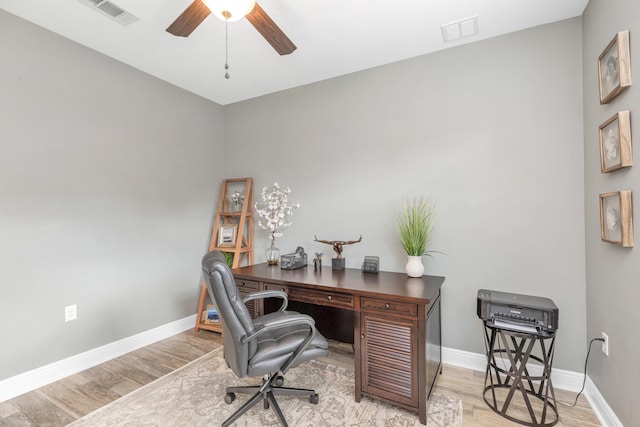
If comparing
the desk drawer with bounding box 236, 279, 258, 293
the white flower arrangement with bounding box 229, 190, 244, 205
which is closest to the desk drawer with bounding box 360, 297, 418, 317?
the desk drawer with bounding box 236, 279, 258, 293

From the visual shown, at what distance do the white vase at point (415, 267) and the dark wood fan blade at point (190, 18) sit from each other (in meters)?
2.09

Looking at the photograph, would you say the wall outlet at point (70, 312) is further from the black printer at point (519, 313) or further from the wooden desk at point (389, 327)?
the black printer at point (519, 313)

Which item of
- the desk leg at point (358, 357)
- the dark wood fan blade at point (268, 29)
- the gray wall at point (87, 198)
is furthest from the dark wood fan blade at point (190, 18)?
the desk leg at point (358, 357)

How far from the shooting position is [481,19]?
2.08 meters

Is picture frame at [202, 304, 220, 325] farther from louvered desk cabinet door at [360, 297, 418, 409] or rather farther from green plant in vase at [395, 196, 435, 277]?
green plant in vase at [395, 196, 435, 277]

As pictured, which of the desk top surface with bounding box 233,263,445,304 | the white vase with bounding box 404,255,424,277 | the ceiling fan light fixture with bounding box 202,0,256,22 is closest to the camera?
the ceiling fan light fixture with bounding box 202,0,256,22

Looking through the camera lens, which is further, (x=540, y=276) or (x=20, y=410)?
(x=540, y=276)

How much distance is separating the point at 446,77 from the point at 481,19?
43cm

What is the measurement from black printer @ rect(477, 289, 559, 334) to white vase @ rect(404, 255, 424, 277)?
1.49 ft

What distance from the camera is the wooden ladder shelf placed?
3219 millimetres

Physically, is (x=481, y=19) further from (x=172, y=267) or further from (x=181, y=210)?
(x=172, y=267)

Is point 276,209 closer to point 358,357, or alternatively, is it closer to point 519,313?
point 358,357

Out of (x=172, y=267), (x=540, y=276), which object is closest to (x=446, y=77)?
(x=540, y=276)

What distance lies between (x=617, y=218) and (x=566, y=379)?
49.8 inches
